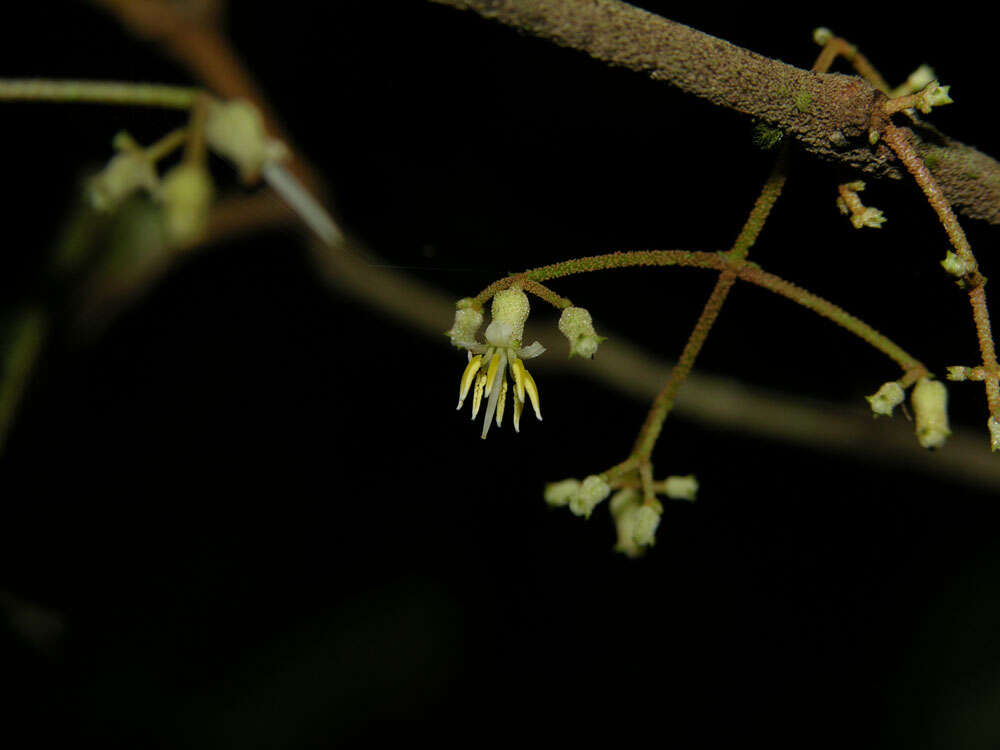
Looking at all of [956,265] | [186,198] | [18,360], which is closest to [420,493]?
[18,360]

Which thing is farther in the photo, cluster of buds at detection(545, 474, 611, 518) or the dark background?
the dark background

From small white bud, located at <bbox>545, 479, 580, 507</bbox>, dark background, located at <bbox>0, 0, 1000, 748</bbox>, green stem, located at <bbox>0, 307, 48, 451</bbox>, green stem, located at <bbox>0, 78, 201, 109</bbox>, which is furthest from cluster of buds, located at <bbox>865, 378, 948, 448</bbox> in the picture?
green stem, located at <bbox>0, 307, 48, 451</bbox>

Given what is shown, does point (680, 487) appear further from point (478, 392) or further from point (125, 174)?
point (125, 174)

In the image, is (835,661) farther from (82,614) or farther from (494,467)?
(82,614)

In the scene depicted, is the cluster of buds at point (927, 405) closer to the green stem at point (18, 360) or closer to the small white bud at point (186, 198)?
the small white bud at point (186, 198)

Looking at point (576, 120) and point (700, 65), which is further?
point (576, 120)

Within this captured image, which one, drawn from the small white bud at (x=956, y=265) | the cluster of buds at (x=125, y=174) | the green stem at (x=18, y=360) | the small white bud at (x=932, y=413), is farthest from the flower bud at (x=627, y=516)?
the green stem at (x=18, y=360)

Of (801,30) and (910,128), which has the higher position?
(801,30)

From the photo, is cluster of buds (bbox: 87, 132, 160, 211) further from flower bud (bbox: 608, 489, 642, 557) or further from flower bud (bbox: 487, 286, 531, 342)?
flower bud (bbox: 608, 489, 642, 557)

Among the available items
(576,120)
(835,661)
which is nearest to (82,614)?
(576,120)
